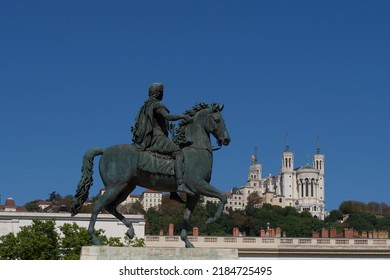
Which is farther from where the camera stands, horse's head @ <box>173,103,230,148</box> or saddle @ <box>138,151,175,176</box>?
horse's head @ <box>173,103,230,148</box>

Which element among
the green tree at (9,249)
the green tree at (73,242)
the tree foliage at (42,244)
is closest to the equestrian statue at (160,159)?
the tree foliage at (42,244)

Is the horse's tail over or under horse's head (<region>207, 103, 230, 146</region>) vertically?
under

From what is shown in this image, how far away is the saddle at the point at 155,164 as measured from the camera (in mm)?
18703

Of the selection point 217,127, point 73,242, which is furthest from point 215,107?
point 73,242

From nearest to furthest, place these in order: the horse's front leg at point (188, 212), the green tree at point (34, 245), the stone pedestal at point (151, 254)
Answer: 1. the stone pedestal at point (151, 254)
2. the horse's front leg at point (188, 212)
3. the green tree at point (34, 245)

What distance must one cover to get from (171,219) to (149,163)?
109m

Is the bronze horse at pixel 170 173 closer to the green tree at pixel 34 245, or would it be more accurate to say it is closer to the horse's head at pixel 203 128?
the horse's head at pixel 203 128

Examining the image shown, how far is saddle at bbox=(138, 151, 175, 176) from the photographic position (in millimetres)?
A: 18703

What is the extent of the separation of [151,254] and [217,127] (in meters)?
3.24

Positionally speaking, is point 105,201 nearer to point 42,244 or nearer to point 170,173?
point 170,173

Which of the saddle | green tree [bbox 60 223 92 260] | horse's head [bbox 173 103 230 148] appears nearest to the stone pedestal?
the saddle

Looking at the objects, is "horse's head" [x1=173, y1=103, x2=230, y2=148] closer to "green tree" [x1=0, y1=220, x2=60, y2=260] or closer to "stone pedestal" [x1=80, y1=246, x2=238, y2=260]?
"stone pedestal" [x1=80, y1=246, x2=238, y2=260]

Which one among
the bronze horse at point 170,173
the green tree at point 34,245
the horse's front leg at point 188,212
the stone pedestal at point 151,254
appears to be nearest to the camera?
the stone pedestal at point 151,254

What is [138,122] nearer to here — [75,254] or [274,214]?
[75,254]
